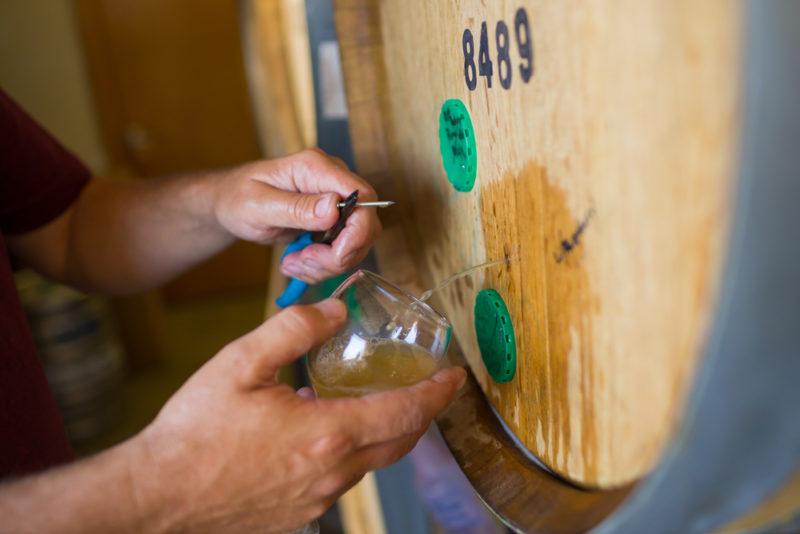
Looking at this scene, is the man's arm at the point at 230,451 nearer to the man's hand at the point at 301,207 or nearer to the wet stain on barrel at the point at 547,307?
the wet stain on barrel at the point at 547,307

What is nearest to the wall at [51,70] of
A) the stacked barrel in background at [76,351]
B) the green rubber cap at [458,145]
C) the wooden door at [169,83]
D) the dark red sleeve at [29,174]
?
the wooden door at [169,83]

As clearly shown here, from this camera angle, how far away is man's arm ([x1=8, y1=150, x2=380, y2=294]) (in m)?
0.87

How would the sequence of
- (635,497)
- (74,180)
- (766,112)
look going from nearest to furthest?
(766,112), (635,497), (74,180)

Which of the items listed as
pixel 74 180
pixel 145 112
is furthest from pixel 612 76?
pixel 145 112

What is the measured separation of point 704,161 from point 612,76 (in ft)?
0.37

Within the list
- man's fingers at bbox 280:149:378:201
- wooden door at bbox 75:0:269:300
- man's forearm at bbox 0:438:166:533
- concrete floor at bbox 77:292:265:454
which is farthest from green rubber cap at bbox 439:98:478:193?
wooden door at bbox 75:0:269:300

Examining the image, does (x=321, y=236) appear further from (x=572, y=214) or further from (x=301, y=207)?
(x=572, y=214)

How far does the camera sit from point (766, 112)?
29 centimetres

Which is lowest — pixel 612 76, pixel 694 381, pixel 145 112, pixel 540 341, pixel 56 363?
pixel 56 363

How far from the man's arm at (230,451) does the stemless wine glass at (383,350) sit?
66mm

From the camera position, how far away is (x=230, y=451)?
0.60 meters

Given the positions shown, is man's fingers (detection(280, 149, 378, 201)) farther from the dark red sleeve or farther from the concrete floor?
the concrete floor

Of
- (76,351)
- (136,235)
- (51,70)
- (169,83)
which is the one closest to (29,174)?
(136,235)

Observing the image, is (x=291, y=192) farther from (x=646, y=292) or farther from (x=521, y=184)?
(x=646, y=292)
